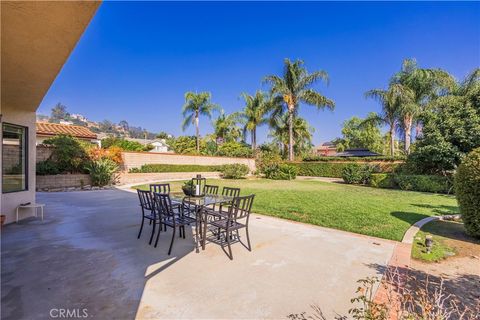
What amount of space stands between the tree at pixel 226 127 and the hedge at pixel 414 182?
17860 millimetres

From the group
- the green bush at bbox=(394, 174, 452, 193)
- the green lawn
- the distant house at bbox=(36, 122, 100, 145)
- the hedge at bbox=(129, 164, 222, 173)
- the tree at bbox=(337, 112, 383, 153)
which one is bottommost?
the green lawn

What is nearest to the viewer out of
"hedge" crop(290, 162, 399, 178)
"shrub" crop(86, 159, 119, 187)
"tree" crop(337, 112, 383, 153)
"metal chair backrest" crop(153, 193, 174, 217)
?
"metal chair backrest" crop(153, 193, 174, 217)

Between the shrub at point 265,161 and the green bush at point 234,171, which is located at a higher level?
the shrub at point 265,161

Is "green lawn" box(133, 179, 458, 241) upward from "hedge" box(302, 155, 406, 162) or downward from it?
downward

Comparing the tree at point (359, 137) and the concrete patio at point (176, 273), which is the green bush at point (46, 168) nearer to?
the concrete patio at point (176, 273)

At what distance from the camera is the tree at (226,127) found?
29.6m

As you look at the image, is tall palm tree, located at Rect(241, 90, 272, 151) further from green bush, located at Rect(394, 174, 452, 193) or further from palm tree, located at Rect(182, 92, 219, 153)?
green bush, located at Rect(394, 174, 452, 193)

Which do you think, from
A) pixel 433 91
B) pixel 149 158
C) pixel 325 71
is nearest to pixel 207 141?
pixel 149 158

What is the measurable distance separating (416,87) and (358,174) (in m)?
10.5

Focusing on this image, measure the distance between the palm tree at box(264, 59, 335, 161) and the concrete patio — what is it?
61.5ft

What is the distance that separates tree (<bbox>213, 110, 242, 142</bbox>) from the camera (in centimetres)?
2963

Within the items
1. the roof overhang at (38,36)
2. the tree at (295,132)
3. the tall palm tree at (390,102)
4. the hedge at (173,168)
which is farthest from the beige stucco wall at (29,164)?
the tall palm tree at (390,102)

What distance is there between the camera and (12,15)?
6.82 ft

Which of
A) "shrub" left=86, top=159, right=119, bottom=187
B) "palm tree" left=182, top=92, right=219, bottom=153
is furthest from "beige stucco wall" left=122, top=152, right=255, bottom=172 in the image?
"palm tree" left=182, top=92, right=219, bottom=153
